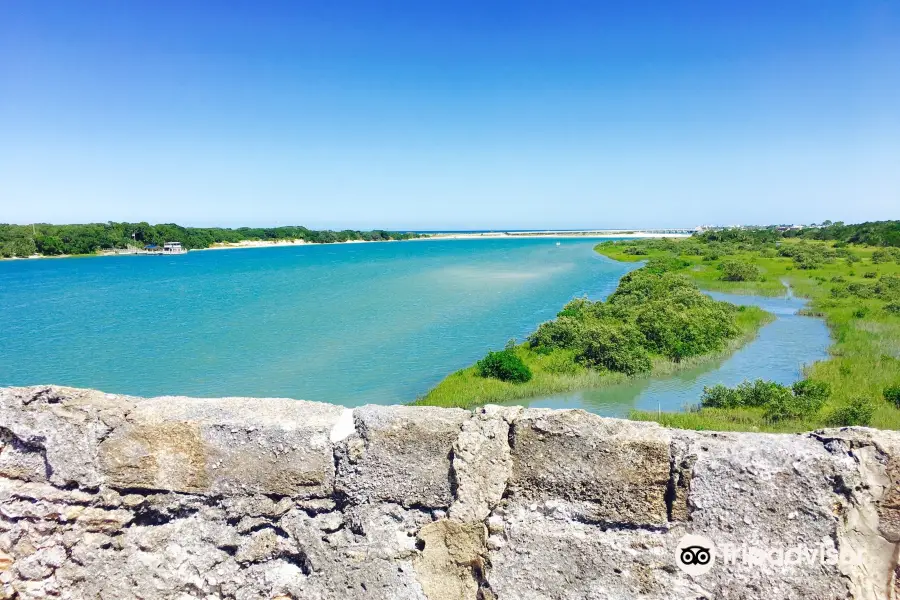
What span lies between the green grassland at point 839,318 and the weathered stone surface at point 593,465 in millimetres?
9003

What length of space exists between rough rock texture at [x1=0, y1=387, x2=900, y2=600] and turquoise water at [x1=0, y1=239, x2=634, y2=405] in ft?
36.7

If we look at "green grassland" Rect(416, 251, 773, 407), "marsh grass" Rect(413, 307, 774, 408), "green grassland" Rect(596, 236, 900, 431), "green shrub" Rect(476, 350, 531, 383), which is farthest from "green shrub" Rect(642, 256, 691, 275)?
"green shrub" Rect(476, 350, 531, 383)

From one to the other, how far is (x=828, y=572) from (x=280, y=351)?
65.4ft

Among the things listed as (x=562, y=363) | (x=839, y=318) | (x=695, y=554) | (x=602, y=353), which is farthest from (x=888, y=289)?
(x=695, y=554)

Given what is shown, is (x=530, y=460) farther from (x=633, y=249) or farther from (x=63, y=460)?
(x=633, y=249)

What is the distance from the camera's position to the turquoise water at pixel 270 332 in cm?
1666

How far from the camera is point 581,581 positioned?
247cm

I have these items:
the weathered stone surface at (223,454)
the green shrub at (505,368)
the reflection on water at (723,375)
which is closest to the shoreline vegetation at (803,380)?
the green shrub at (505,368)

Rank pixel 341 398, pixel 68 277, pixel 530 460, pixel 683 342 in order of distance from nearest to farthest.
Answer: pixel 530 460
pixel 341 398
pixel 683 342
pixel 68 277

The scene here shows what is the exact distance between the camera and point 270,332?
79.2ft

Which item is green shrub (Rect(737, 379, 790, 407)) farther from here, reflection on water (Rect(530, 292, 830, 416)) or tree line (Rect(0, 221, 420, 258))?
tree line (Rect(0, 221, 420, 258))

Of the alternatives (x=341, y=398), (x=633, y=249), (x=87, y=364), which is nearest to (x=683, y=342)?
(x=341, y=398)

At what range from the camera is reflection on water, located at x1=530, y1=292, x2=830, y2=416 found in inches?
513

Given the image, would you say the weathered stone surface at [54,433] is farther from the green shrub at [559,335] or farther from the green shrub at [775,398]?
the green shrub at [559,335]
